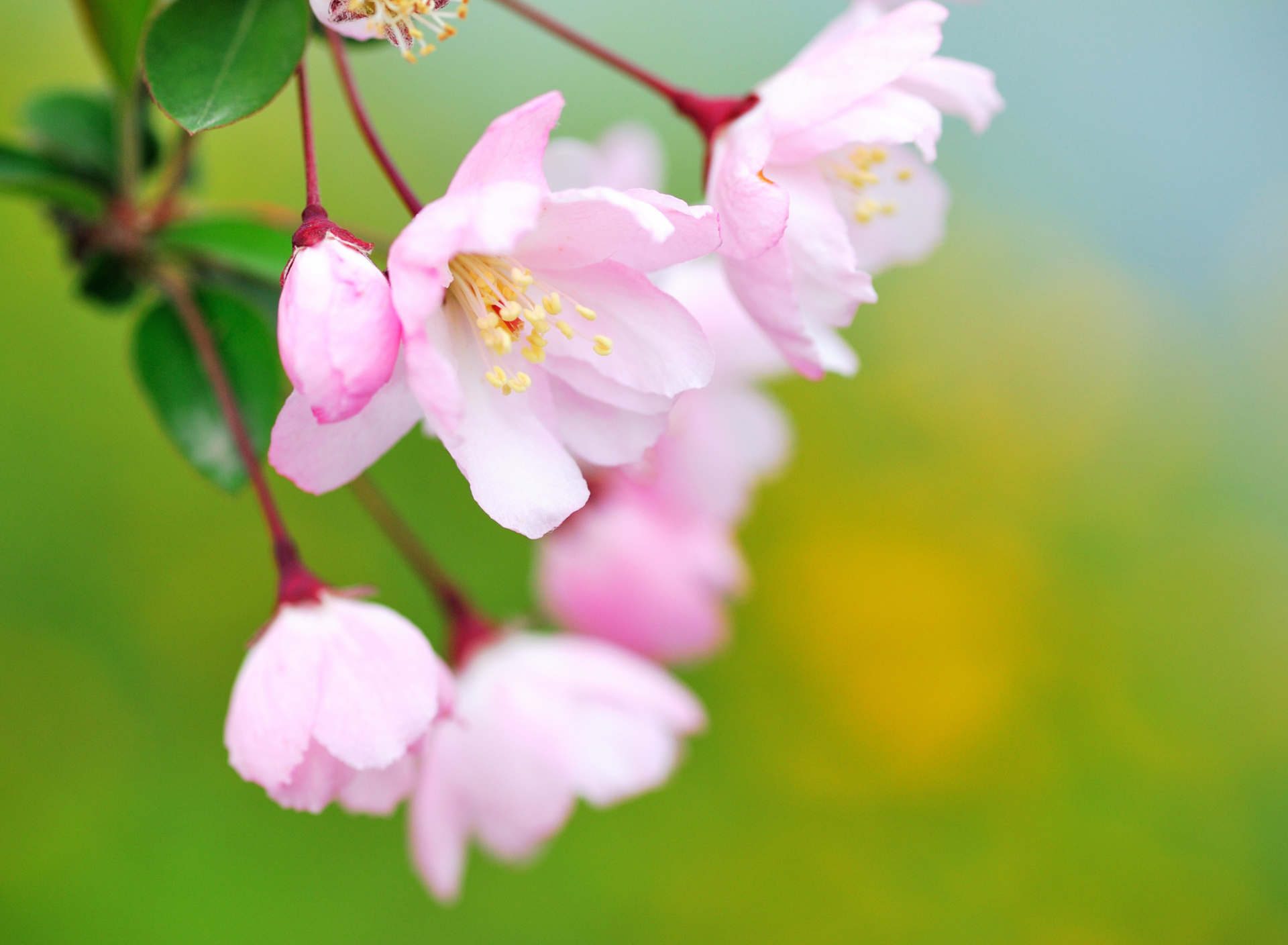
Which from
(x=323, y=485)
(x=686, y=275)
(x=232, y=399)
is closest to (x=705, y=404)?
(x=686, y=275)

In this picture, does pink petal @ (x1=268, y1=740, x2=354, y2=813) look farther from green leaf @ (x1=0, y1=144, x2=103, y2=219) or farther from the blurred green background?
the blurred green background

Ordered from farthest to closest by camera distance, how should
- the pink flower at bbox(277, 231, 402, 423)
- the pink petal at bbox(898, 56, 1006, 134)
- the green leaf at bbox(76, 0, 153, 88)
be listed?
the green leaf at bbox(76, 0, 153, 88)
the pink petal at bbox(898, 56, 1006, 134)
the pink flower at bbox(277, 231, 402, 423)

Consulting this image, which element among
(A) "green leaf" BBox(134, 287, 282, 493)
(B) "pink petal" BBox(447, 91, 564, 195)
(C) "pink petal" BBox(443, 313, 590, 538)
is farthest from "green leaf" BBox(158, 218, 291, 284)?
(B) "pink petal" BBox(447, 91, 564, 195)

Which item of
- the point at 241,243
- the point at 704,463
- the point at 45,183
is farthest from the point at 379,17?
the point at 704,463

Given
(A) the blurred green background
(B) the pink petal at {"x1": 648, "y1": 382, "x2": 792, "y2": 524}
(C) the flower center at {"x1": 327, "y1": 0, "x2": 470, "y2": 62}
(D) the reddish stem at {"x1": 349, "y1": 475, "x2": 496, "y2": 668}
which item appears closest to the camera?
(C) the flower center at {"x1": 327, "y1": 0, "x2": 470, "y2": 62}

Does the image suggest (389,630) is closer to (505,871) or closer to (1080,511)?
(505,871)

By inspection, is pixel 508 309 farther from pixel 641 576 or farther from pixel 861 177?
pixel 641 576

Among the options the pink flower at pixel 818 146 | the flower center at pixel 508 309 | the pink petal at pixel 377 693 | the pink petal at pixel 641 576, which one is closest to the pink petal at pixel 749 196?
the pink flower at pixel 818 146
